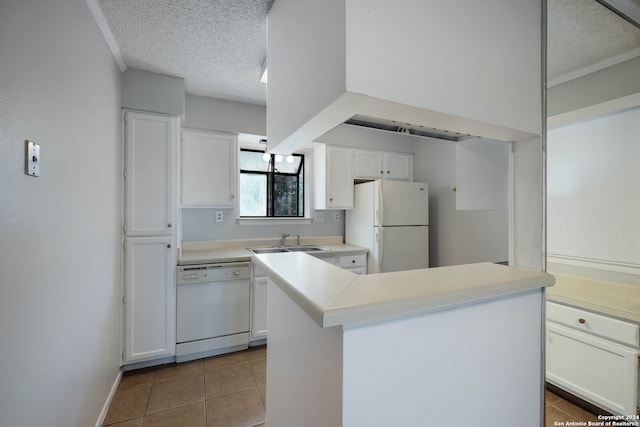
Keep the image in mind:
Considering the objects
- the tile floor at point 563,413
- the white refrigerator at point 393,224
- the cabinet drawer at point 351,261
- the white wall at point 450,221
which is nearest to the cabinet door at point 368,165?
the white refrigerator at point 393,224

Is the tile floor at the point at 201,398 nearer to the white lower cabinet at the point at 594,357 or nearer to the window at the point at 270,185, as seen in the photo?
the white lower cabinet at the point at 594,357

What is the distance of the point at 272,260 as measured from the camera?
1.23 meters

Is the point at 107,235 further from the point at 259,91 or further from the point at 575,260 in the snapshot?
the point at 575,260

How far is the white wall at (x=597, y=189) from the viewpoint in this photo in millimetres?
1803

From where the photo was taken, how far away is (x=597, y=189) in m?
1.97

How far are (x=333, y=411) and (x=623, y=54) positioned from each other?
273 cm

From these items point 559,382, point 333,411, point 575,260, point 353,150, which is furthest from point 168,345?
point 575,260

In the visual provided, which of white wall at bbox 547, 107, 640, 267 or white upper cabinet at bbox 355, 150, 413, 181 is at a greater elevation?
white upper cabinet at bbox 355, 150, 413, 181

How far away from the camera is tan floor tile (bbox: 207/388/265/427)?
174cm

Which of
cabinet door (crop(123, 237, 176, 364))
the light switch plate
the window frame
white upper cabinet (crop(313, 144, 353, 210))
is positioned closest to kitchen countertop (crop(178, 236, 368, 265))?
cabinet door (crop(123, 237, 176, 364))

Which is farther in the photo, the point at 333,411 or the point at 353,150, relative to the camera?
the point at 353,150

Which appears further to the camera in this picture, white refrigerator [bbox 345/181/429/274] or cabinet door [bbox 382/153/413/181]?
cabinet door [bbox 382/153/413/181]

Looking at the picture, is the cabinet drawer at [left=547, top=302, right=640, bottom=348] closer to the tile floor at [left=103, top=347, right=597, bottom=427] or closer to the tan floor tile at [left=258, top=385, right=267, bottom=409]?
the tile floor at [left=103, top=347, right=597, bottom=427]

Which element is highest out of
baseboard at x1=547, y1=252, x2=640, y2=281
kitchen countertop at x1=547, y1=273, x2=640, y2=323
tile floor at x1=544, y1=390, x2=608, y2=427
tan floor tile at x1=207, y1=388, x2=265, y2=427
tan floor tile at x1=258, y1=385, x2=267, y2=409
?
baseboard at x1=547, y1=252, x2=640, y2=281
